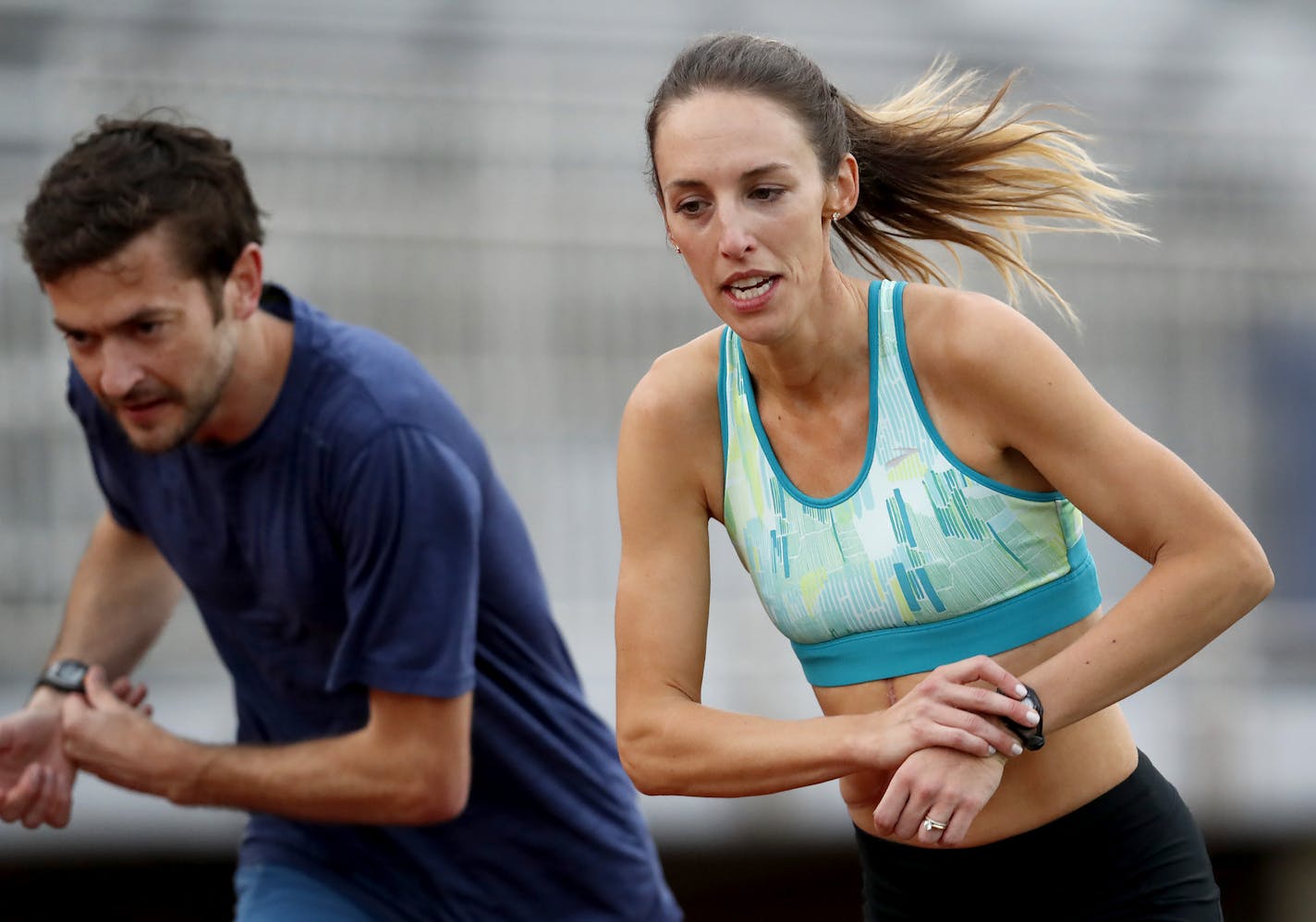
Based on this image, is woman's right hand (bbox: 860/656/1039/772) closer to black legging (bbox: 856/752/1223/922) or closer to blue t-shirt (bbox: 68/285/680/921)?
black legging (bbox: 856/752/1223/922)

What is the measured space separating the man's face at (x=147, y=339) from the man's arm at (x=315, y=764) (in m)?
0.44

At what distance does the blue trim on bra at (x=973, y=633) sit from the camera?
6.74 ft

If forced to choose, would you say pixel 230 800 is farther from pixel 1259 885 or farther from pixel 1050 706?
pixel 1259 885

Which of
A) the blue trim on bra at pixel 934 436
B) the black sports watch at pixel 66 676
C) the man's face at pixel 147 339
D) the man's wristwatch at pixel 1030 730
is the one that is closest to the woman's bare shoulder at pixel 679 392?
the blue trim on bra at pixel 934 436

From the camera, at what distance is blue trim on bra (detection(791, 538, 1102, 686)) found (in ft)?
6.74

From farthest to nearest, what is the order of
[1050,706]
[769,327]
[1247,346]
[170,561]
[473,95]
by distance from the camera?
[1247,346] < [473,95] < [170,561] < [769,327] < [1050,706]

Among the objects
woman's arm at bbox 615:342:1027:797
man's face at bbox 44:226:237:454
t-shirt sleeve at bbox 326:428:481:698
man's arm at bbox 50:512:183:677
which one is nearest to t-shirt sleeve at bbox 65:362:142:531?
man's arm at bbox 50:512:183:677

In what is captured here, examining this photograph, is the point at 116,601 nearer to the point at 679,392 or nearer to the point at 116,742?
the point at 116,742

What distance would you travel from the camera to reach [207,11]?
5141 mm

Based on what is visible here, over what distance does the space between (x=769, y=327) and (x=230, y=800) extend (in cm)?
117

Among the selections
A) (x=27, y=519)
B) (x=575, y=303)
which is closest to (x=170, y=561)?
(x=27, y=519)

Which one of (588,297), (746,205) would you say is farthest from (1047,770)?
(588,297)

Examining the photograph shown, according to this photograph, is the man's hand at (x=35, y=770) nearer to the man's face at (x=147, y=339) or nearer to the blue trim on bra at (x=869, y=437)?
the man's face at (x=147, y=339)

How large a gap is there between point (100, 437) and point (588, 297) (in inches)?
88.8
